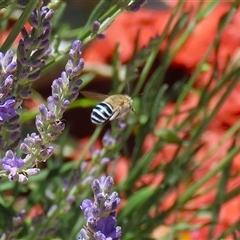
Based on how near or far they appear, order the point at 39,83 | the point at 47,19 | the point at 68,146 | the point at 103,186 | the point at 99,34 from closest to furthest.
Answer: the point at 103,186 < the point at 47,19 < the point at 99,34 < the point at 68,146 < the point at 39,83

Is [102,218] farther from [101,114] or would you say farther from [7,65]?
[101,114]

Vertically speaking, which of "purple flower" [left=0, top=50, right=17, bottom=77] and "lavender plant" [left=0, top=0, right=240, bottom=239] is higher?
"purple flower" [left=0, top=50, right=17, bottom=77]

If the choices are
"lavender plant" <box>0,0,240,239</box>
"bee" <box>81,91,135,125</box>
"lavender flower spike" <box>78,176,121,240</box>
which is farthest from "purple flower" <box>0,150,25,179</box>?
"bee" <box>81,91,135,125</box>

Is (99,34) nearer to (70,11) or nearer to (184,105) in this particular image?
(70,11)

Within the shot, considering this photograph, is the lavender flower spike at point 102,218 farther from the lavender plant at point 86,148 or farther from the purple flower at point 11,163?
the purple flower at point 11,163

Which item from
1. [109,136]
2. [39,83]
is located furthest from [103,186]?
[39,83]

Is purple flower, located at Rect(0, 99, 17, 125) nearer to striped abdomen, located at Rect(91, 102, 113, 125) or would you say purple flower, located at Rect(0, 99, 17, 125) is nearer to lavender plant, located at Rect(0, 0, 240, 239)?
lavender plant, located at Rect(0, 0, 240, 239)

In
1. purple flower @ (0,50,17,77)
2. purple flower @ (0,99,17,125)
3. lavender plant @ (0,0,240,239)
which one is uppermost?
purple flower @ (0,50,17,77)
